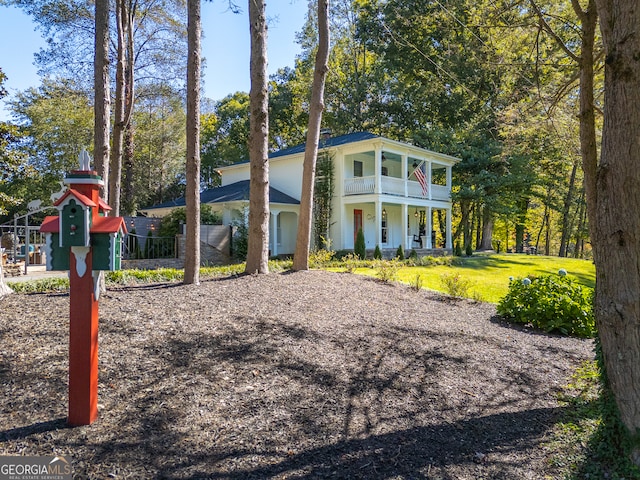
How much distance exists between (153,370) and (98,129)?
412 cm

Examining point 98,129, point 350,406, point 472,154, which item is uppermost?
point 472,154

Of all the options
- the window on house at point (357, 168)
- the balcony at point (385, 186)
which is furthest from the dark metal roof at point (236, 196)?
the window on house at point (357, 168)

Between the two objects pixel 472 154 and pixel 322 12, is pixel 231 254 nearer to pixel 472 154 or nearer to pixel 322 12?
pixel 322 12

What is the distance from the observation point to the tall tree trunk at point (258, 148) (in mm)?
8266

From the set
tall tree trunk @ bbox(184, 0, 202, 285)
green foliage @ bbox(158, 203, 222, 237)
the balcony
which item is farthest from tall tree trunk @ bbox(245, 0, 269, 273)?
the balcony

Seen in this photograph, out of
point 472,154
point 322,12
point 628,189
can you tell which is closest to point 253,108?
point 322,12

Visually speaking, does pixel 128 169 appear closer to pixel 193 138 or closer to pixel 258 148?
pixel 258 148

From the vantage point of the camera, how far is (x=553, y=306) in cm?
654

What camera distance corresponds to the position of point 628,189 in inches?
107

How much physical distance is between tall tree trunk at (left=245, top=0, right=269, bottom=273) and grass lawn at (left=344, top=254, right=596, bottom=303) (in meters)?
3.65

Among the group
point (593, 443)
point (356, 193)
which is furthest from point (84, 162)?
point (356, 193)

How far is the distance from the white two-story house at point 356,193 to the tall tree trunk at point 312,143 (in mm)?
8260

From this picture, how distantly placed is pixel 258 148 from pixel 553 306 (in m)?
6.08

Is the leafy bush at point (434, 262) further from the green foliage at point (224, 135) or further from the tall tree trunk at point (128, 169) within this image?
the green foliage at point (224, 135)
